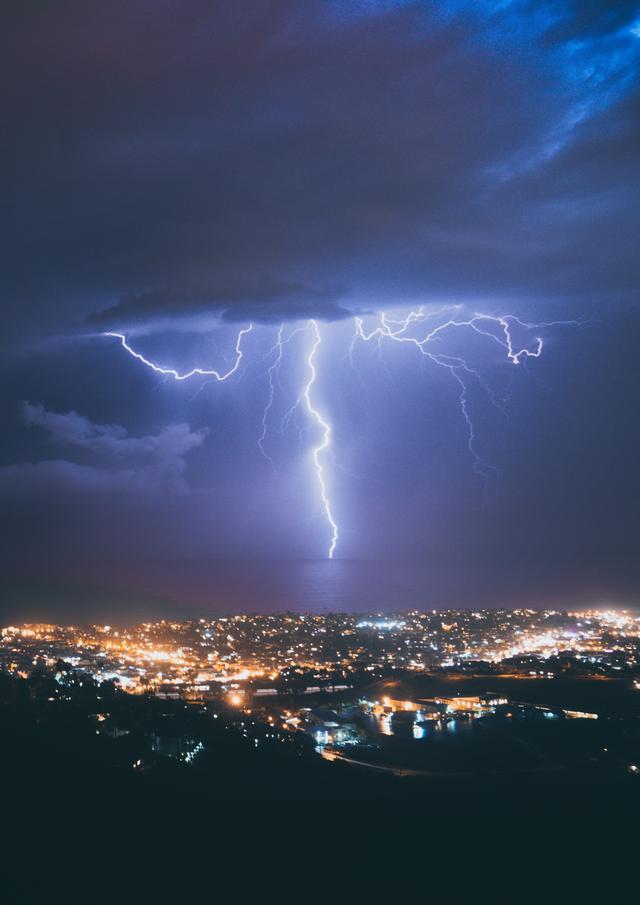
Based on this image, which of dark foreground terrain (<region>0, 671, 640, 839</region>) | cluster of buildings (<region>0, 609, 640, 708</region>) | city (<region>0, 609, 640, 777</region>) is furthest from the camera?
cluster of buildings (<region>0, 609, 640, 708</region>)

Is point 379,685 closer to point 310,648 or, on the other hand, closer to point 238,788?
point 310,648

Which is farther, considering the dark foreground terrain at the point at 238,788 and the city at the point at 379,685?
the city at the point at 379,685

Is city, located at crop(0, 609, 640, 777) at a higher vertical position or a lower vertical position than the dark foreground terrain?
higher

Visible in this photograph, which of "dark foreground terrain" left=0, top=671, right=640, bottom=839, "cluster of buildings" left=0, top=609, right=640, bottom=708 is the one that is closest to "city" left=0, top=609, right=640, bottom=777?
"cluster of buildings" left=0, top=609, right=640, bottom=708

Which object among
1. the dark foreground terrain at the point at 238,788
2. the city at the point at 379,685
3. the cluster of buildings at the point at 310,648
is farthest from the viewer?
the cluster of buildings at the point at 310,648

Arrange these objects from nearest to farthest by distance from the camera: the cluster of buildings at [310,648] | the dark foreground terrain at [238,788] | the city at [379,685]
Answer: the dark foreground terrain at [238,788], the city at [379,685], the cluster of buildings at [310,648]

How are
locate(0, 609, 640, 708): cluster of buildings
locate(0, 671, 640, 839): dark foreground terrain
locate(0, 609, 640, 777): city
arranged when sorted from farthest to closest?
locate(0, 609, 640, 708): cluster of buildings → locate(0, 609, 640, 777): city → locate(0, 671, 640, 839): dark foreground terrain

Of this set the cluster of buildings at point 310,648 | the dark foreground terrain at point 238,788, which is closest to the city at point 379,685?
the cluster of buildings at point 310,648

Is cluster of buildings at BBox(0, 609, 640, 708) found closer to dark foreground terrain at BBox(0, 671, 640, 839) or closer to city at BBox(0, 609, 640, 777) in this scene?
city at BBox(0, 609, 640, 777)

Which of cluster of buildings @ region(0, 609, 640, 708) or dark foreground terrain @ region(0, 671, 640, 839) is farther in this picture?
cluster of buildings @ region(0, 609, 640, 708)

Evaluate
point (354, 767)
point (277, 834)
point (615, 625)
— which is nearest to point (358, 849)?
point (277, 834)

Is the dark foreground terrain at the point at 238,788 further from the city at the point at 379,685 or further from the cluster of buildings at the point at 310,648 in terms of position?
the cluster of buildings at the point at 310,648
